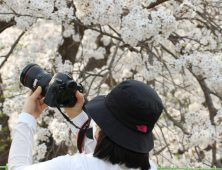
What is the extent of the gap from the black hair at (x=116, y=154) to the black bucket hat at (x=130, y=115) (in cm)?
3

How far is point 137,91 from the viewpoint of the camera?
934 millimetres

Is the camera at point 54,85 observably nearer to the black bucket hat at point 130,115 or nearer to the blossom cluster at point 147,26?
the black bucket hat at point 130,115

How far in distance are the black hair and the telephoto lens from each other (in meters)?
0.42

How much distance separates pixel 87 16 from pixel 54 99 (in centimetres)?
135

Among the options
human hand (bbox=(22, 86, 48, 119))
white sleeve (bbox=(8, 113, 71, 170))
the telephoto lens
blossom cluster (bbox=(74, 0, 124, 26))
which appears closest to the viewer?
white sleeve (bbox=(8, 113, 71, 170))

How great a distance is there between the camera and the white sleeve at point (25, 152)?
0.82 metres

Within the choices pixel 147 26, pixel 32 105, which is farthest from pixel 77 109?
pixel 147 26

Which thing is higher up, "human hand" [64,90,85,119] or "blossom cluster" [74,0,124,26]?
"blossom cluster" [74,0,124,26]

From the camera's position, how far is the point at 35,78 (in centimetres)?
123

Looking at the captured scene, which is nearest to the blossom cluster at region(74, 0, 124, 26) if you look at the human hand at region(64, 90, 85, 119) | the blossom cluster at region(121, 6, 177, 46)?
the blossom cluster at region(121, 6, 177, 46)

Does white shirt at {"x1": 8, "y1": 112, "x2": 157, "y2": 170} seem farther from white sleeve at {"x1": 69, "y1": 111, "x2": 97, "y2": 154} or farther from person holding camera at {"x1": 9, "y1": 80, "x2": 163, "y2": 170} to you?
white sleeve at {"x1": 69, "y1": 111, "x2": 97, "y2": 154}

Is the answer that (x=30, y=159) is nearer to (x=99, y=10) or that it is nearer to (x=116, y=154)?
(x=116, y=154)

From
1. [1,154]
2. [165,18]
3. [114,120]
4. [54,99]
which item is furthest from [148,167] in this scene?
[1,154]

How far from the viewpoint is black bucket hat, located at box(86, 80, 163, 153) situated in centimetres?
91
